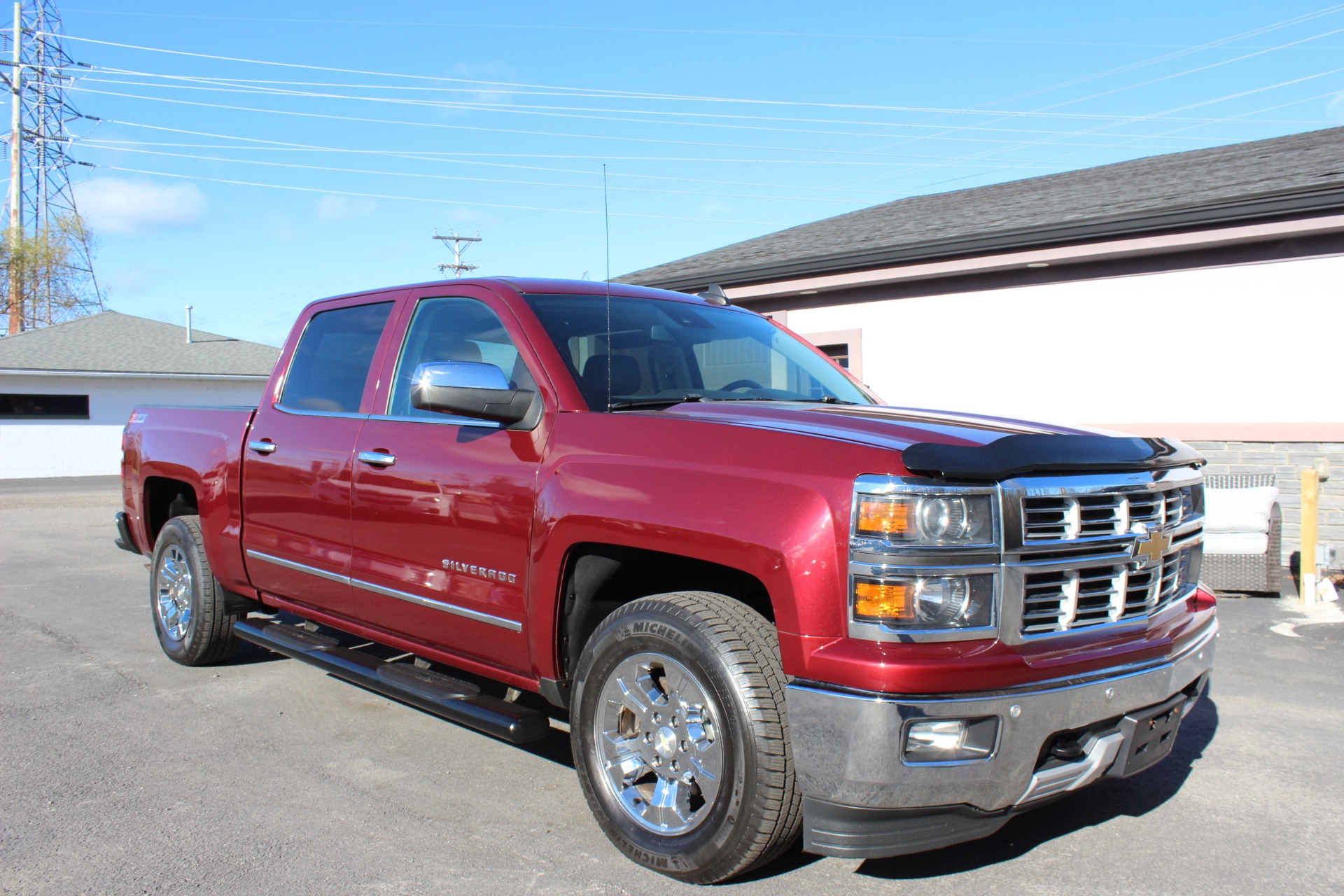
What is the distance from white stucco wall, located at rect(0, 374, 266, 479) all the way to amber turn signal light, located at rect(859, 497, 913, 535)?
27859 mm

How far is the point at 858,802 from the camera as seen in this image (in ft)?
8.98

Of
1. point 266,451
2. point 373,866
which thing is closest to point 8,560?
point 266,451

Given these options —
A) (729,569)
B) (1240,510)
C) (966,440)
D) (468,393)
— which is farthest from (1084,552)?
(1240,510)

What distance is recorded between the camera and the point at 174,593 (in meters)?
6.01

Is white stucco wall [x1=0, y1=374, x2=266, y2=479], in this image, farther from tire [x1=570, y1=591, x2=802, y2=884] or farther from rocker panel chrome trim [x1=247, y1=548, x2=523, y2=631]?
tire [x1=570, y1=591, x2=802, y2=884]

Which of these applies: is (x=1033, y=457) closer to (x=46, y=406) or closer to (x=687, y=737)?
(x=687, y=737)

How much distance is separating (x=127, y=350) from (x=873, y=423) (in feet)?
104

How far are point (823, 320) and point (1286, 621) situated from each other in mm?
6262

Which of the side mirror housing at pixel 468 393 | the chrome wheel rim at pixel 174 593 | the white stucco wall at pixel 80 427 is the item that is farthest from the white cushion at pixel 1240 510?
the white stucco wall at pixel 80 427

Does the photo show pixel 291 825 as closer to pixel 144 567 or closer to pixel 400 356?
pixel 400 356

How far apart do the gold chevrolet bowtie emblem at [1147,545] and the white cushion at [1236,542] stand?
16.8ft

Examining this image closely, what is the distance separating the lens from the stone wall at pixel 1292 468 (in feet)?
28.8

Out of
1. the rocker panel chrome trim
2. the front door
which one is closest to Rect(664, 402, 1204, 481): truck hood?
the front door

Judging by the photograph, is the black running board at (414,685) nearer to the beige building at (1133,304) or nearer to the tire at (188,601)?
the tire at (188,601)
